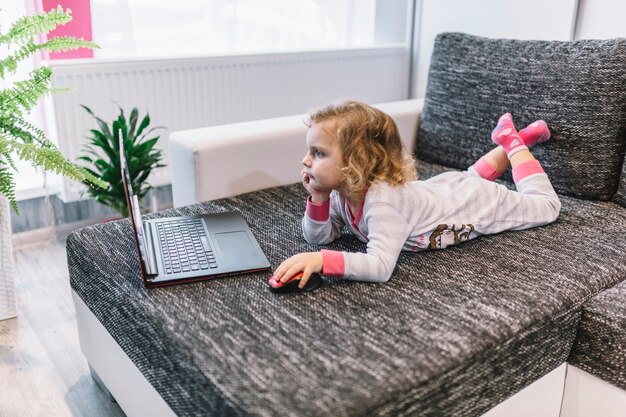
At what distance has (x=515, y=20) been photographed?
2.54m

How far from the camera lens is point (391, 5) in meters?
3.08

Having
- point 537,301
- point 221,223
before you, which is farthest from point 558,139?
point 221,223

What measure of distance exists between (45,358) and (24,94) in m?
0.73

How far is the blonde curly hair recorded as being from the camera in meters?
1.30

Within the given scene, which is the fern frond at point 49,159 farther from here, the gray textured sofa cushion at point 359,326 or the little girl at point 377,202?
the little girl at point 377,202

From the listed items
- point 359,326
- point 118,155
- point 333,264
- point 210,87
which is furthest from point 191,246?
point 210,87

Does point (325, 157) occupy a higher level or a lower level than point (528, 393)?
higher

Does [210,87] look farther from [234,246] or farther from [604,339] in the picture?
[604,339]

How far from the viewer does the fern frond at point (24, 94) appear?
4.93 ft

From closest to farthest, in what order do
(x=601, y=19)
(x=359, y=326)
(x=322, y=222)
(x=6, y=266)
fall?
(x=359, y=326), (x=322, y=222), (x=6, y=266), (x=601, y=19)

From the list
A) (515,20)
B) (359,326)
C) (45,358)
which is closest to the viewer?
(359,326)

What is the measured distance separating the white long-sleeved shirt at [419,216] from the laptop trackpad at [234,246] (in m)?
0.15

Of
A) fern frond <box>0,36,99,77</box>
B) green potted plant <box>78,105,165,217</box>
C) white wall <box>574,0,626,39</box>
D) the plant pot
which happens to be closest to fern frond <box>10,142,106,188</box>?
fern frond <box>0,36,99,77</box>

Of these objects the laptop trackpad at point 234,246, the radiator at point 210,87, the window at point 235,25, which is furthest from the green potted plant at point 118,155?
the laptop trackpad at point 234,246
